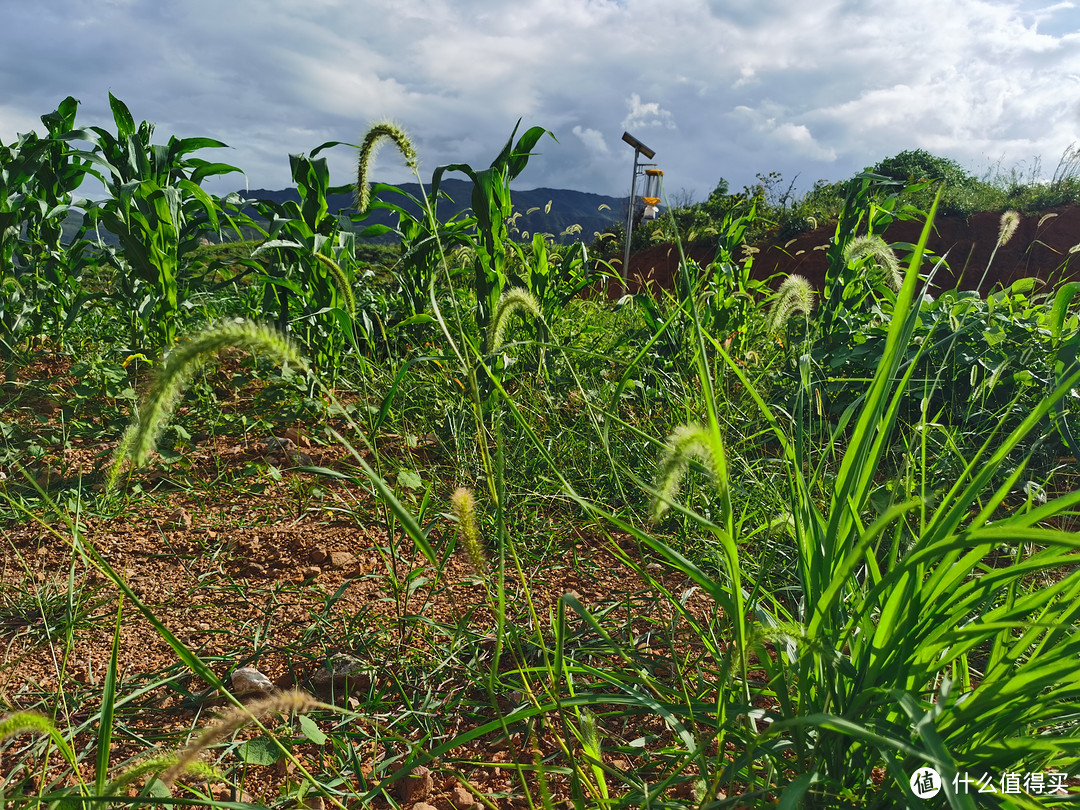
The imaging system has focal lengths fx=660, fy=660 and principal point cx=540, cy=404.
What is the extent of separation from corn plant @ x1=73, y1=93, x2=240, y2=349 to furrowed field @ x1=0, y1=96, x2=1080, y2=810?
21 mm

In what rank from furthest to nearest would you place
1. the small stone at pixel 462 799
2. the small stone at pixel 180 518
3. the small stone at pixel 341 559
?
the small stone at pixel 180 518
the small stone at pixel 341 559
the small stone at pixel 462 799

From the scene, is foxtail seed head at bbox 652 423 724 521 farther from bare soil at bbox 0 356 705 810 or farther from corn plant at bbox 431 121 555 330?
corn plant at bbox 431 121 555 330

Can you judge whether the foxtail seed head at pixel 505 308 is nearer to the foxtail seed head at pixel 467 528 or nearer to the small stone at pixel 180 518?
the foxtail seed head at pixel 467 528

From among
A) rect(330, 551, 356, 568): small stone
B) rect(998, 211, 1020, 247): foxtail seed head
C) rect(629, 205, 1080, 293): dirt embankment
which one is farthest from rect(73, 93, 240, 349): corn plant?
rect(629, 205, 1080, 293): dirt embankment

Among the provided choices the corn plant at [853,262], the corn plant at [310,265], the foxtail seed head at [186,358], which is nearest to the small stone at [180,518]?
the corn plant at [310,265]

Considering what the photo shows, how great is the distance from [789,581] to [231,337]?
150 cm

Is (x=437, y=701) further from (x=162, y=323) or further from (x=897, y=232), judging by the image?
(x=897, y=232)

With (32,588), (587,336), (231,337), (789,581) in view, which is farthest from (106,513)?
(587,336)

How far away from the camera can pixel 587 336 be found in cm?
358

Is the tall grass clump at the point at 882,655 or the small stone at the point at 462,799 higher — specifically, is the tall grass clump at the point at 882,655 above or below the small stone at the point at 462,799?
above

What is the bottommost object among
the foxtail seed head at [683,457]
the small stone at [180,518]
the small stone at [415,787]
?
the small stone at [415,787]

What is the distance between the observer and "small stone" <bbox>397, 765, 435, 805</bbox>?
1142 millimetres

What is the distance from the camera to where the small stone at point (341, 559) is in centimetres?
182

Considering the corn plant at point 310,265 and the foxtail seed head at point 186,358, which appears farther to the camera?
the corn plant at point 310,265
